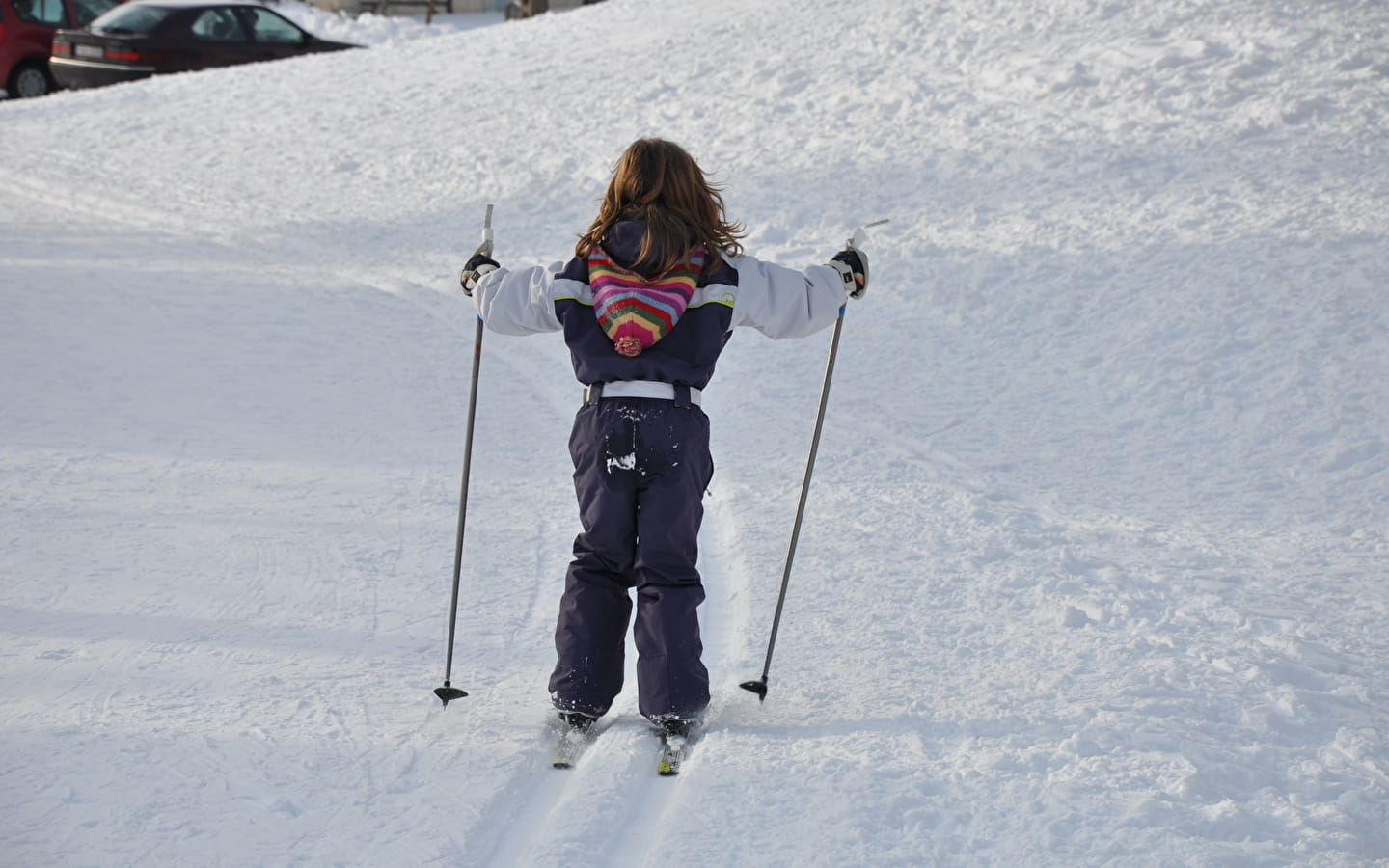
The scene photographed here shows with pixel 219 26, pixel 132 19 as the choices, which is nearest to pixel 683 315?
pixel 132 19

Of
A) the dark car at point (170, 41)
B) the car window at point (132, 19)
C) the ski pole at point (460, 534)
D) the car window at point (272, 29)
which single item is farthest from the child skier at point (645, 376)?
the car window at point (272, 29)

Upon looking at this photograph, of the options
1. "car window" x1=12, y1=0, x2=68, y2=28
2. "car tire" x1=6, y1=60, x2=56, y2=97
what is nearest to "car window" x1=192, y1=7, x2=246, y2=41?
"car window" x1=12, y1=0, x2=68, y2=28

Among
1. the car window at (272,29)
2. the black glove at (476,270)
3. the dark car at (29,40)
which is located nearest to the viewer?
the black glove at (476,270)

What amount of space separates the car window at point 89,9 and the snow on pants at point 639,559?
15.4 meters

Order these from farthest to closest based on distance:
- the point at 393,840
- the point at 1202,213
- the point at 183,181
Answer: the point at 183,181
the point at 1202,213
the point at 393,840

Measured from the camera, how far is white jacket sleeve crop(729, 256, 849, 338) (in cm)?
339

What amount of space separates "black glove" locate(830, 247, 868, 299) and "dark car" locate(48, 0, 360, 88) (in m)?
13.3

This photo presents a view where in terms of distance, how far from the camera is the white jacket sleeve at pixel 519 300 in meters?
3.38

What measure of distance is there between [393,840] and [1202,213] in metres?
6.22

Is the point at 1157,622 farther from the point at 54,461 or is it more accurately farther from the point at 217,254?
the point at 217,254

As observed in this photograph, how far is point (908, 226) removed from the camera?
8156 mm

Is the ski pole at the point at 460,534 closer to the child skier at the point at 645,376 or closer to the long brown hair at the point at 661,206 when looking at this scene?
the child skier at the point at 645,376

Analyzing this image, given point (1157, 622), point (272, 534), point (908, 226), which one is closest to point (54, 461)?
point (272, 534)

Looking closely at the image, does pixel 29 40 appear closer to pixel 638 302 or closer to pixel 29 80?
pixel 29 80
